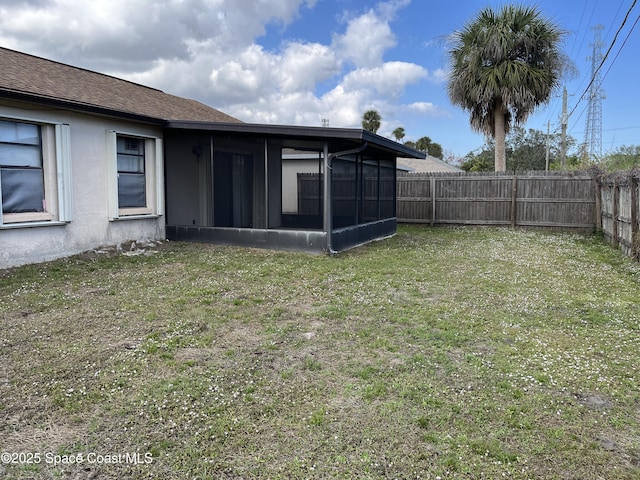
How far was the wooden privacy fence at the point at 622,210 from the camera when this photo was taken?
8148 mm

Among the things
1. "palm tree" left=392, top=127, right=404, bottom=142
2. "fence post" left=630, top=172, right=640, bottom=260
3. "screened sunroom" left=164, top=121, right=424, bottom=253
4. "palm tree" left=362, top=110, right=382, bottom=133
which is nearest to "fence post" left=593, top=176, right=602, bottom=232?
"fence post" left=630, top=172, right=640, bottom=260

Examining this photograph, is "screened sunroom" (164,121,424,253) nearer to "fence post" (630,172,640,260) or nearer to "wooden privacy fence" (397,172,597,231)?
"wooden privacy fence" (397,172,597,231)

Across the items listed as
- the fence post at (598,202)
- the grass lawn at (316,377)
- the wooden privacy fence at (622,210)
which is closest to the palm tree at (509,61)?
the fence post at (598,202)

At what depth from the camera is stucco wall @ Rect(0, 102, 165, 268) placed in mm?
6949

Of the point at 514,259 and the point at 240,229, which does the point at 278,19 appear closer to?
the point at 240,229

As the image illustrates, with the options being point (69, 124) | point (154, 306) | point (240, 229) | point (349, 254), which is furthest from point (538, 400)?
point (69, 124)

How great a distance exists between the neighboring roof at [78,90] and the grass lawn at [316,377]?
278cm

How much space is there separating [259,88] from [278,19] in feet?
21.5

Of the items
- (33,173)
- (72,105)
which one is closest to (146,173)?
(72,105)

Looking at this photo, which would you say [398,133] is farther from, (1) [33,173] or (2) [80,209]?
(1) [33,173]

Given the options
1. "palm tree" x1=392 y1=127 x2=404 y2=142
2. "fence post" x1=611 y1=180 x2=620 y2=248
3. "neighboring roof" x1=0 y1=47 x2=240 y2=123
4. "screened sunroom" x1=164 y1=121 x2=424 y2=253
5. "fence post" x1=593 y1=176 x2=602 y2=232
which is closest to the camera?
"neighboring roof" x1=0 y1=47 x2=240 y2=123

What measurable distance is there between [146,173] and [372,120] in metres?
25.0

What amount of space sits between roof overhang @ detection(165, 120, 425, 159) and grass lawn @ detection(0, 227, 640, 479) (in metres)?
2.82

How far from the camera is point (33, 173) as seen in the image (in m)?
7.27
